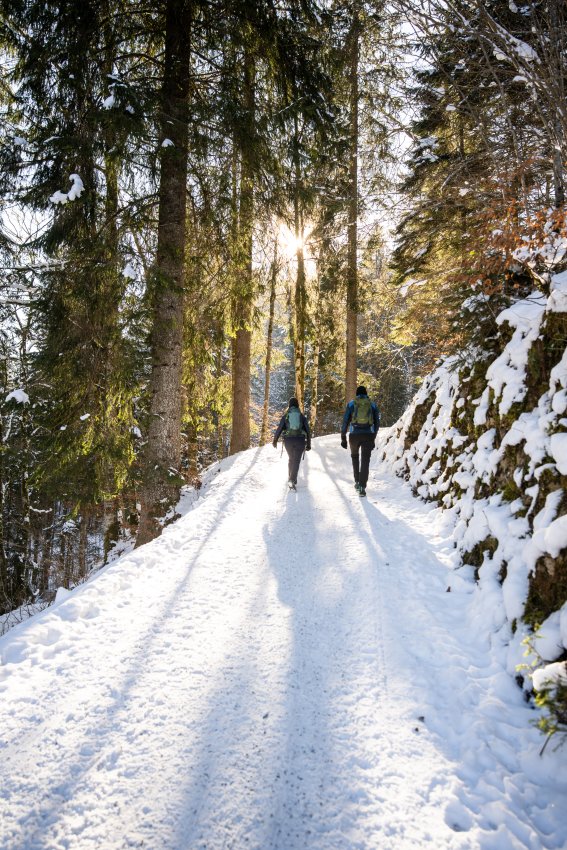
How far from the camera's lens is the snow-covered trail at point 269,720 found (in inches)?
76.9

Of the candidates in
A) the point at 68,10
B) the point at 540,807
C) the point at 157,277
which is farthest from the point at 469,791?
the point at 68,10

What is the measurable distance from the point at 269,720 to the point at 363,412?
6.03m

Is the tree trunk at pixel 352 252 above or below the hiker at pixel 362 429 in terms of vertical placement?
above

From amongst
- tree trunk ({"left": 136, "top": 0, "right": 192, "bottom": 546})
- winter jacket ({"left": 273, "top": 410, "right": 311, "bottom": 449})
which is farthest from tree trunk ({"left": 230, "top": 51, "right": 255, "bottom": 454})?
winter jacket ({"left": 273, "top": 410, "right": 311, "bottom": 449})

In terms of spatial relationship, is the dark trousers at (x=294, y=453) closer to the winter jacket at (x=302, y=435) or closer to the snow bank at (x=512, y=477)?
the winter jacket at (x=302, y=435)

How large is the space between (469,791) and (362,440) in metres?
6.10

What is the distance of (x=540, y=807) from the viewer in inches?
79.7

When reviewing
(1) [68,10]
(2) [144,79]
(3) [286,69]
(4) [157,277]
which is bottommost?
(4) [157,277]

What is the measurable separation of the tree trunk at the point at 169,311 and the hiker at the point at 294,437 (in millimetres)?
2454

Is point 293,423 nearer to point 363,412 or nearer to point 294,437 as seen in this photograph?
point 294,437

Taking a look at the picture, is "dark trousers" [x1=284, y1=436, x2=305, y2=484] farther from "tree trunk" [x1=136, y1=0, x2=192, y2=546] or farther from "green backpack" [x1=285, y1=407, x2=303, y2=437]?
"tree trunk" [x1=136, y1=0, x2=192, y2=546]

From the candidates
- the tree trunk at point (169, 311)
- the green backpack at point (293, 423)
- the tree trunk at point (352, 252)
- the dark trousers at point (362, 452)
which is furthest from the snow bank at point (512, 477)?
the tree trunk at point (352, 252)

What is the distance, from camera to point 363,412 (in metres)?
7.89

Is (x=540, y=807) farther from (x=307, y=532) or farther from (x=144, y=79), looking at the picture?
(x=144, y=79)
